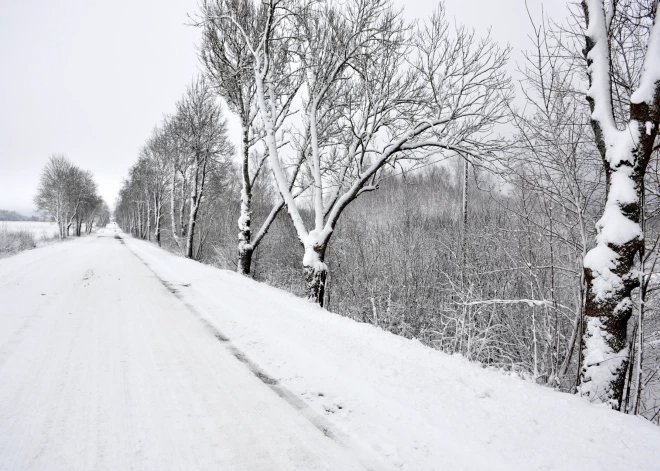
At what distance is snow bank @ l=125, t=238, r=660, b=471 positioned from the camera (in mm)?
2193

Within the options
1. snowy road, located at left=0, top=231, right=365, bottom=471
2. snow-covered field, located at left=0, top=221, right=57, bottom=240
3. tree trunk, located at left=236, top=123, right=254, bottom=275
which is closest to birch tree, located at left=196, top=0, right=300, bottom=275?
tree trunk, located at left=236, top=123, right=254, bottom=275

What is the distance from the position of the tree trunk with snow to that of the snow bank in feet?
1.63

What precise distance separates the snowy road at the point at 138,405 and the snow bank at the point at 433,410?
0.98ft

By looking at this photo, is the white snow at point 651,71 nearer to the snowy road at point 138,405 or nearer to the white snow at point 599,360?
the white snow at point 599,360

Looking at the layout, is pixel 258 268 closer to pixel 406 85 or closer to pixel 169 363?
pixel 406 85

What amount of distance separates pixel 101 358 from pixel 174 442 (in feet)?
6.46

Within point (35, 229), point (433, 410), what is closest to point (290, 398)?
point (433, 410)

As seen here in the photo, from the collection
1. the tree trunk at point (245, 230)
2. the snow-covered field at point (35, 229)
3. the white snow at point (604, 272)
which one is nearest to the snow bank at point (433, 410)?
the white snow at point (604, 272)

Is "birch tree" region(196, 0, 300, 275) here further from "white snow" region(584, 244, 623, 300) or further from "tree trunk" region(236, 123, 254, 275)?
"white snow" region(584, 244, 623, 300)

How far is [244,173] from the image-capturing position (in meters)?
12.3

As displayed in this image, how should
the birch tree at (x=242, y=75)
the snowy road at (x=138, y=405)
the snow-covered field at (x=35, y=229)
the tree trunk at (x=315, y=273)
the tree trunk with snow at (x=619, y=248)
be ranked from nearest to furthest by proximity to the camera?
the snowy road at (x=138, y=405) < the tree trunk with snow at (x=619, y=248) < the tree trunk at (x=315, y=273) < the birch tree at (x=242, y=75) < the snow-covered field at (x=35, y=229)

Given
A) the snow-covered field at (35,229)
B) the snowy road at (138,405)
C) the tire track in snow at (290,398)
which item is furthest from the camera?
the snow-covered field at (35,229)

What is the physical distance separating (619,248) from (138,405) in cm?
452

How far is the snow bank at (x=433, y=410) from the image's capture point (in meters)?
2.19
